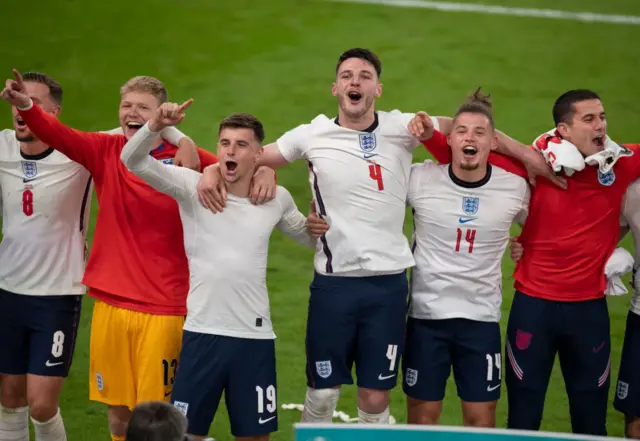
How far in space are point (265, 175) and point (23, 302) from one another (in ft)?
5.60

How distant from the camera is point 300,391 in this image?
888 centimetres

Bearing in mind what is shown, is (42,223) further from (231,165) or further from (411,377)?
(411,377)

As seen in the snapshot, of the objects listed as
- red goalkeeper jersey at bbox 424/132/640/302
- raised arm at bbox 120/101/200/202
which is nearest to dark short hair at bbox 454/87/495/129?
red goalkeeper jersey at bbox 424/132/640/302

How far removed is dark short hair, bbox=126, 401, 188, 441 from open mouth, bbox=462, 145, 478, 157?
2.88 meters

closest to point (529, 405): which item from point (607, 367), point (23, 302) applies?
point (607, 367)

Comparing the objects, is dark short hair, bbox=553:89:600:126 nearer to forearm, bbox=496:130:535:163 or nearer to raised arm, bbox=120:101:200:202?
forearm, bbox=496:130:535:163

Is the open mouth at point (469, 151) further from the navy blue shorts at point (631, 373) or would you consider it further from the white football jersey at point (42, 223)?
the white football jersey at point (42, 223)

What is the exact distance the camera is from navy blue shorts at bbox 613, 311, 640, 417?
298 inches

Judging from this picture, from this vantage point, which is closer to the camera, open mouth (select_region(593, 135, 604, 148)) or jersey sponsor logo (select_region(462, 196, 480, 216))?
jersey sponsor logo (select_region(462, 196, 480, 216))

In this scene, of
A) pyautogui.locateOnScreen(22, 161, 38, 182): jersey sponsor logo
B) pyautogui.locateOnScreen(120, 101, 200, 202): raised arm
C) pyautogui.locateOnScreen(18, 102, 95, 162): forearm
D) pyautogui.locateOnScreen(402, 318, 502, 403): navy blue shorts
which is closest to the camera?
pyautogui.locateOnScreen(120, 101, 200, 202): raised arm

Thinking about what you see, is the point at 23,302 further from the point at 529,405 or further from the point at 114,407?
the point at 529,405

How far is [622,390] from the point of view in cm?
765

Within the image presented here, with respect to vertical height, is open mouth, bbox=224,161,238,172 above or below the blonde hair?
below

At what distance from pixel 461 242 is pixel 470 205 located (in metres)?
0.23
